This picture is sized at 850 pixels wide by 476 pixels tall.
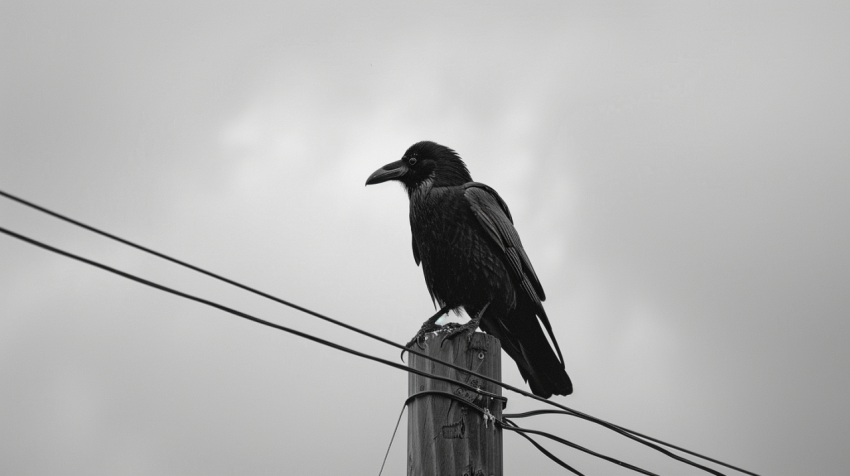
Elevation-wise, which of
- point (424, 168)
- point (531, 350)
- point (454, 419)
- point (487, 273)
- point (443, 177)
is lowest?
point (454, 419)

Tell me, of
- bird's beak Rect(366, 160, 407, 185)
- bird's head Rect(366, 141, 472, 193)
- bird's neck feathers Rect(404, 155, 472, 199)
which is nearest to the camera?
bird's neck feathers Rect(404, 155, 472, 199)

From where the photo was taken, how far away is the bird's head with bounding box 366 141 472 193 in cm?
675

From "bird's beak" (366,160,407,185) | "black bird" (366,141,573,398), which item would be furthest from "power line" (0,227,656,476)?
"bird's beak" (366,160,407,185)

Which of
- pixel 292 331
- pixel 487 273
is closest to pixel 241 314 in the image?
pixel 292 331

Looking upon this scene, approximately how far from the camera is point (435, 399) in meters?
3.44

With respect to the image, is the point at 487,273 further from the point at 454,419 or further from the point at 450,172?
the point at 454,419

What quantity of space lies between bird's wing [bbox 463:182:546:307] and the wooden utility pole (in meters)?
2.61

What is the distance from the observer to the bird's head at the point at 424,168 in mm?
6746

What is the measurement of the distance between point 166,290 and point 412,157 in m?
4.14

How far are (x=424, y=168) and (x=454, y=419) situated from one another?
3.61m

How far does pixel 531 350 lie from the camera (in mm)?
6254

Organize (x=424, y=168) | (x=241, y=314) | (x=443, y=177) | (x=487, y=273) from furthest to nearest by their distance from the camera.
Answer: (x=424, y=168), (x=443, y=177), (x=487, y=273), (x=241, y=314)

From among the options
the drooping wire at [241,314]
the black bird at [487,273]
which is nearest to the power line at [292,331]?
the drooping wire at [241,314]

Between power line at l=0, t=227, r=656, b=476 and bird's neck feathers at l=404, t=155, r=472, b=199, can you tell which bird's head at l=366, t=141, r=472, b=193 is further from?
power line at l=0, t=227, r=656, b=476
